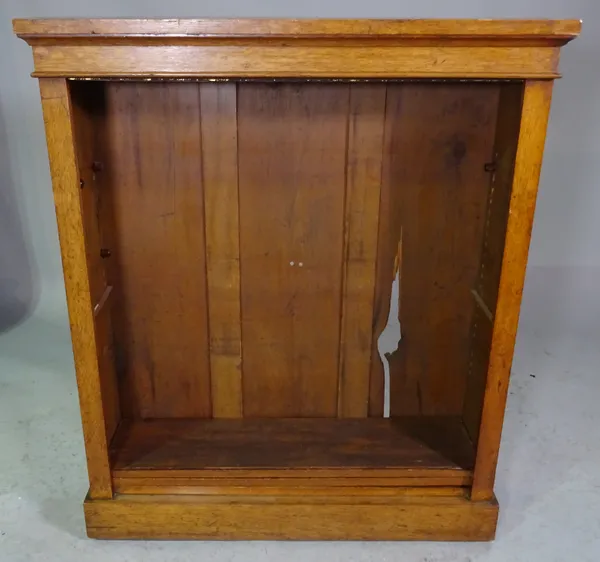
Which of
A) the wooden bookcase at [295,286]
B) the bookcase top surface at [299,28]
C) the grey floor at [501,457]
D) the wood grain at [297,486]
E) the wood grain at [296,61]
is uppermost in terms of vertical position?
the bookcase top surface at [299,28]

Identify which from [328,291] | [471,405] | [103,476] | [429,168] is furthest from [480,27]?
[103,476]

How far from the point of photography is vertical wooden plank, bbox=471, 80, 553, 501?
45.7 inches

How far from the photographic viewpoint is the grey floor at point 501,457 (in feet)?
4.79

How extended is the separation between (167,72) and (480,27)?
0.53 m

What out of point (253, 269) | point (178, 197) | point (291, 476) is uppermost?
point (178, 197)

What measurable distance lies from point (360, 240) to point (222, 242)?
1.12ft

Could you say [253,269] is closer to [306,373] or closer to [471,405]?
[306,373]

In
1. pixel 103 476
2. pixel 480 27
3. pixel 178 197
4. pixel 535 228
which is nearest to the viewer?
pixel 480 27

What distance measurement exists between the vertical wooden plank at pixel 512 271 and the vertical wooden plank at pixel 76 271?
0.81m

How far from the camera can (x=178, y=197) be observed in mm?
1556

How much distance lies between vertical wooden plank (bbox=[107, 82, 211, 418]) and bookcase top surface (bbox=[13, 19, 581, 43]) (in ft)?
1.26

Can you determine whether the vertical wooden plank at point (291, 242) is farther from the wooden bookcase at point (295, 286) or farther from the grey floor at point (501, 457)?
the grey floor at point (501, 457)

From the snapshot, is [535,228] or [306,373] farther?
[535,228]

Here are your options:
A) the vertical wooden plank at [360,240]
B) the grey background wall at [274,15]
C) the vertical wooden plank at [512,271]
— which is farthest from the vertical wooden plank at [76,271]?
the grey background wall at [274,15]
